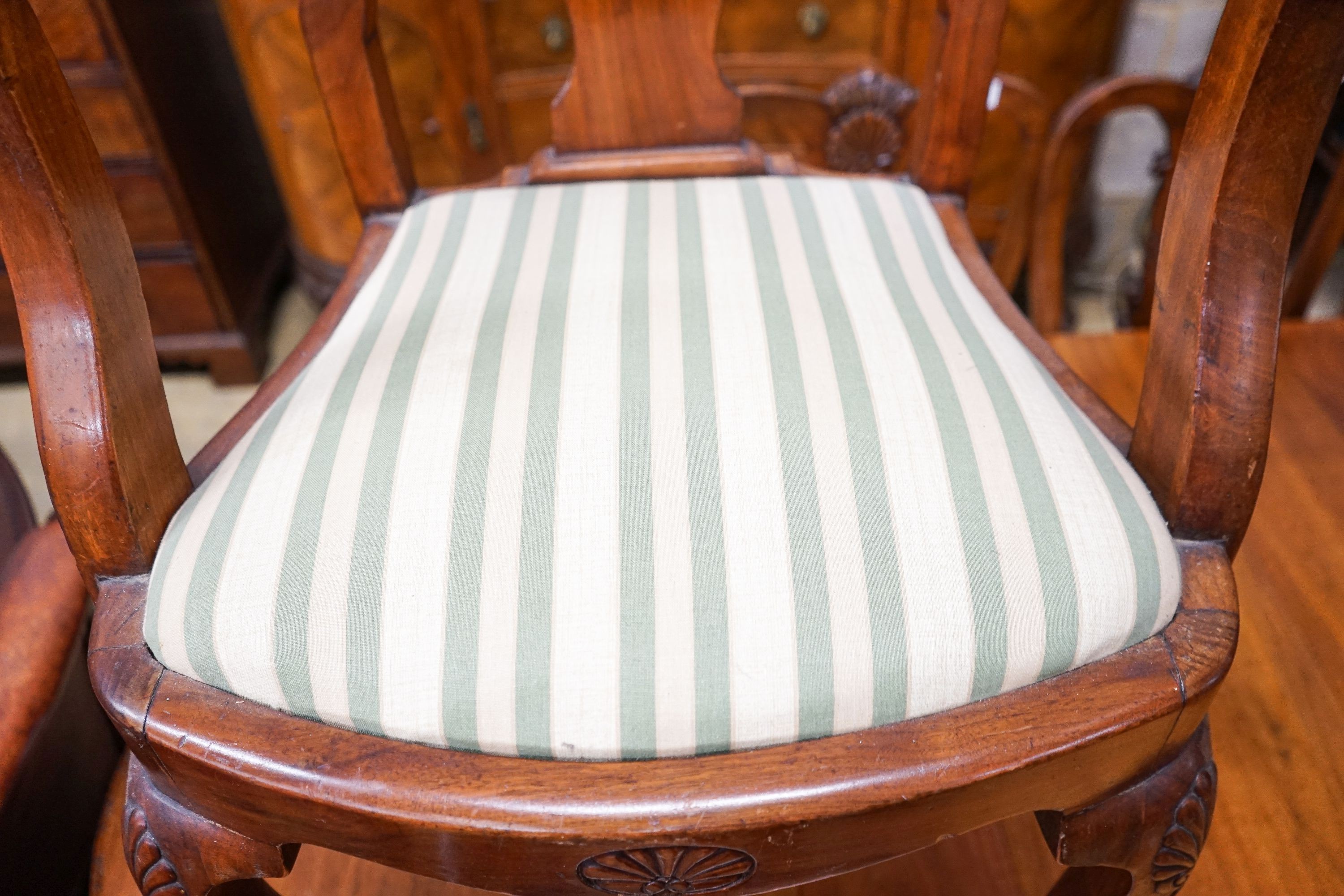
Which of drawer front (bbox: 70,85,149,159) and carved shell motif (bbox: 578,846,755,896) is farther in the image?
drawer front (bbox: 70,85,149,159)

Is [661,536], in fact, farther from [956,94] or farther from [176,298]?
[176,298]

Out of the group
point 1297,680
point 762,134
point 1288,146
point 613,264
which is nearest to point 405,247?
point 613,264

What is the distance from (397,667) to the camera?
1.03 feet

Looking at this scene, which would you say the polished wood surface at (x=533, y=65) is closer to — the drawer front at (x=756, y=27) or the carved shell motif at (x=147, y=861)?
the drawer front at (x=756, y=27)

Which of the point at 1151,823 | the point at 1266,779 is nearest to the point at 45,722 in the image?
the point at 1151,823

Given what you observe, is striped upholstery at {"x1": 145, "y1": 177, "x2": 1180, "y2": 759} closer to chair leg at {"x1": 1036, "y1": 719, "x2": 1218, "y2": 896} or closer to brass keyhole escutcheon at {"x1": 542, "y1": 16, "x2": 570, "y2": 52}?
chair leg at {"x1": 1036, "y1": 719, "x2": 1218, "y2": 896}

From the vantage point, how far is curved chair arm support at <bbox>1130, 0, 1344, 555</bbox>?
0.95 feet

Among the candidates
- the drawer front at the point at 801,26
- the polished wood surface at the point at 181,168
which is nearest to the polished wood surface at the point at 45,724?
the polished wood surface at the point at 181,168

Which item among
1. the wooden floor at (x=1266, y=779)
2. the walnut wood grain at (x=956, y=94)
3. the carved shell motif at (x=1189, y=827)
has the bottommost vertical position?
the wooden floor at (x=1266, y=779)

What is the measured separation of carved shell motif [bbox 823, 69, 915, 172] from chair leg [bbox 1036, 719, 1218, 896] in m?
0.48

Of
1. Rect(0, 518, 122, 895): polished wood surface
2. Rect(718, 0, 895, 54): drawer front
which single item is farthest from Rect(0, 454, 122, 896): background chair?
Rect(718, 0, 895, 54): drawer front

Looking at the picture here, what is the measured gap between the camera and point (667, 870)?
1.06 feet

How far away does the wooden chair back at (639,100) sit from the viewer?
0.53 m

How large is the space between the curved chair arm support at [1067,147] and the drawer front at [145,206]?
1028 mm
